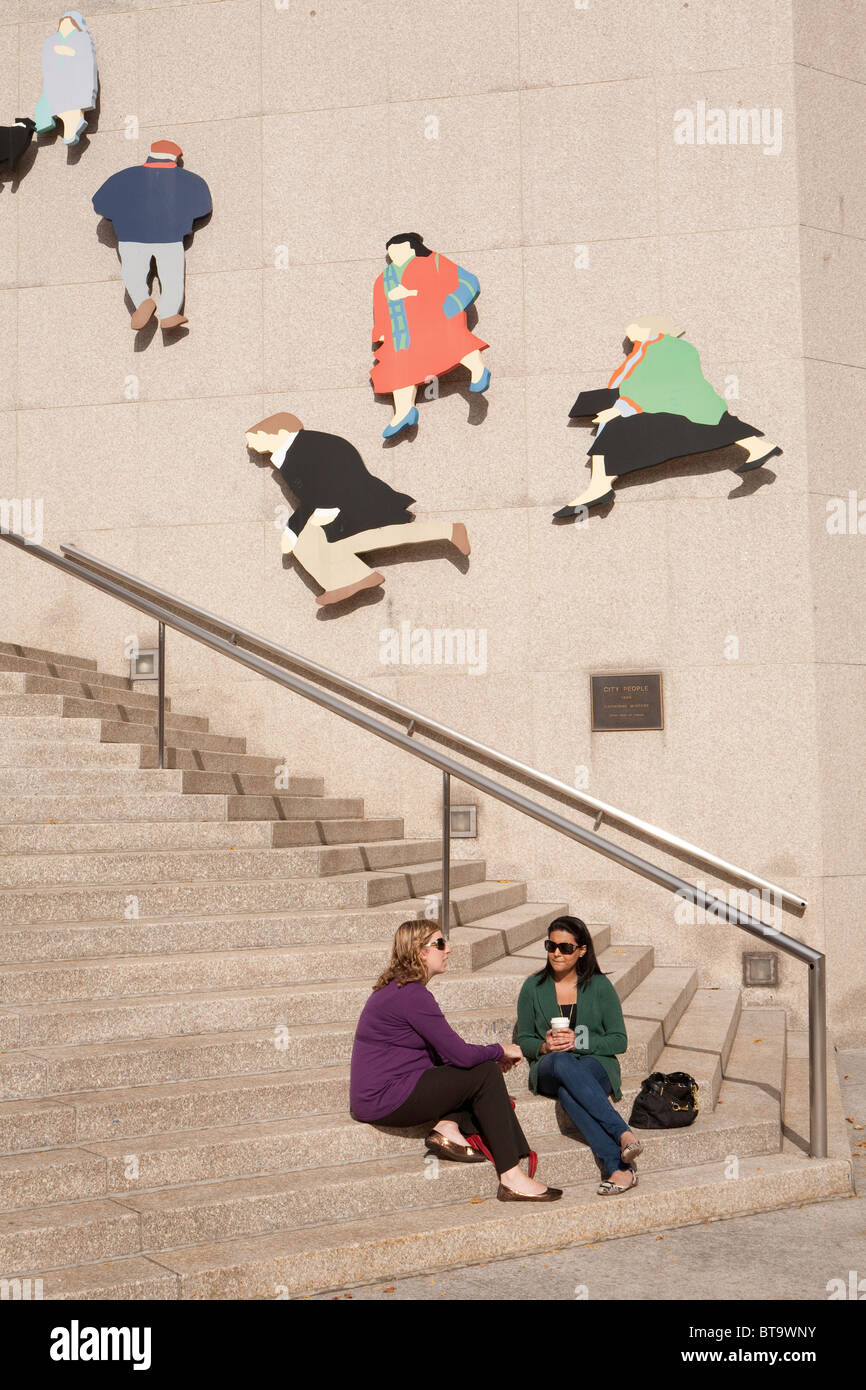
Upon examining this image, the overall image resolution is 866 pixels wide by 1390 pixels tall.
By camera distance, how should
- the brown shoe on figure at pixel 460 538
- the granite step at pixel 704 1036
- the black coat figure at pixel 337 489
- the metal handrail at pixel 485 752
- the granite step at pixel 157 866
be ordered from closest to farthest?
the granite step at pixel 157 866 < the granite step at pixel 704 1036 < the metal handrail at pixel 485 752 < the brown shoe on figure at pixel 460 538 < the black coat figure at pixel 337 489

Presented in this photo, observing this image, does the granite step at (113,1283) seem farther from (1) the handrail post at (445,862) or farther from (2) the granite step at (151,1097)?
(1) the handrail post at (445,862)

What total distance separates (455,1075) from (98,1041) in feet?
4.90

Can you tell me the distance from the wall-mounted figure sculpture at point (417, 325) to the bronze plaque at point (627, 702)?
7.77 ft

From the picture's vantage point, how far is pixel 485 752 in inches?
333

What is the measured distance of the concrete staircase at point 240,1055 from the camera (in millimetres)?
4695

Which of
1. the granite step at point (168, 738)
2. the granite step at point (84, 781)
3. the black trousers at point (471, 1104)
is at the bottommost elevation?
the black trousers at point (471, 1104)

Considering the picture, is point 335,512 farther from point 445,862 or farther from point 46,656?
point 445,862

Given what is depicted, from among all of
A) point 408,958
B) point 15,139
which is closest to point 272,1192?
point 408,958

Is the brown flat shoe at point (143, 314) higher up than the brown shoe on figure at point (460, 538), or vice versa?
the brown flat shoe at point (143, 314)

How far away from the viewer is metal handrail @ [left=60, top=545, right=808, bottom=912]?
6961mm

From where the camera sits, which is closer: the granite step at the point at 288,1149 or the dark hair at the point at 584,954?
the granite step at the point at 288,1149

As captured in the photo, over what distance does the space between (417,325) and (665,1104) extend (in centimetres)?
616

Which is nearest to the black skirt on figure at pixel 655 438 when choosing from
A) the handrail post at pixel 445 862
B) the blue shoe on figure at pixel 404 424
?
the blue shoe on figure at pixel 404 424

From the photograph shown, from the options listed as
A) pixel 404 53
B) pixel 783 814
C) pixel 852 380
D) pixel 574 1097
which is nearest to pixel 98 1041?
pixel 574 1097
